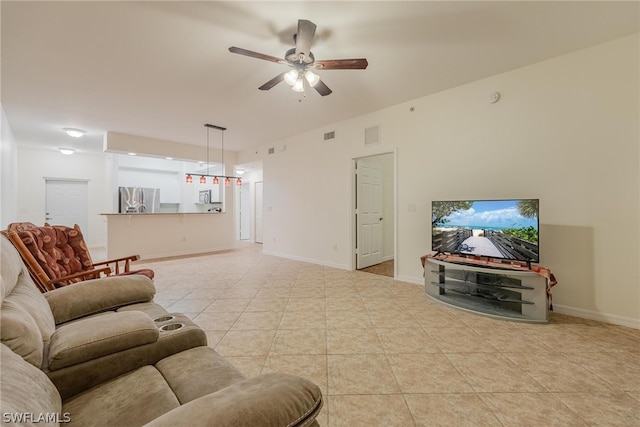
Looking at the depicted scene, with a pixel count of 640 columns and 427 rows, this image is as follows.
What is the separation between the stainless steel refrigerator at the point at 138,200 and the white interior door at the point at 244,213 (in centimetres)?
264

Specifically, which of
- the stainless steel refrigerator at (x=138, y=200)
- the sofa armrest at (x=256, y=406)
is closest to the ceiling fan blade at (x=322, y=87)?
the sofa armrest at (x=256, y=406)

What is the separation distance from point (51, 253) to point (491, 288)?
452 cm

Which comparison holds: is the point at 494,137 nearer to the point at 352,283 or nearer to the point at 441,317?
the point at 441,317

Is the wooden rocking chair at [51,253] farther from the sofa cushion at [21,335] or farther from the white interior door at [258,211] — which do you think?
the white interior door at [258,211]

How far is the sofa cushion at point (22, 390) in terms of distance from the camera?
0.59m

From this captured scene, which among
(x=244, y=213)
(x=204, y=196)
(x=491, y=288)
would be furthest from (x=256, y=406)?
(x=244, y=213)

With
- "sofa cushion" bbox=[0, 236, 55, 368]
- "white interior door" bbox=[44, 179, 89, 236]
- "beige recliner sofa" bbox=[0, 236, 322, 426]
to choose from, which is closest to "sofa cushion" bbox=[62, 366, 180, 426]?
"beige recliner sofa" bbox=[0, 236, 322, 426]

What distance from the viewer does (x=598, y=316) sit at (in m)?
2.64

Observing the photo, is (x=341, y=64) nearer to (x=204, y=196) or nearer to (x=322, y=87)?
(x=322, y=87)

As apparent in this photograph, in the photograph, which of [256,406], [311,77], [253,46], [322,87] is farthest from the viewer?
[322,87]

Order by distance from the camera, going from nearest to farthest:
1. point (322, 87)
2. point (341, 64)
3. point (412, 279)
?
point (341, 64) → point (322, 87) → point (412, 279)

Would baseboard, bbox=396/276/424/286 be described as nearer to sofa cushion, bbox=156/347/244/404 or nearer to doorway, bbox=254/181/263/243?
A: sofa cushion, bbox=156/347/244/404

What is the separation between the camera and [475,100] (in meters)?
3.36

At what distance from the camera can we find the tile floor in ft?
4.95
